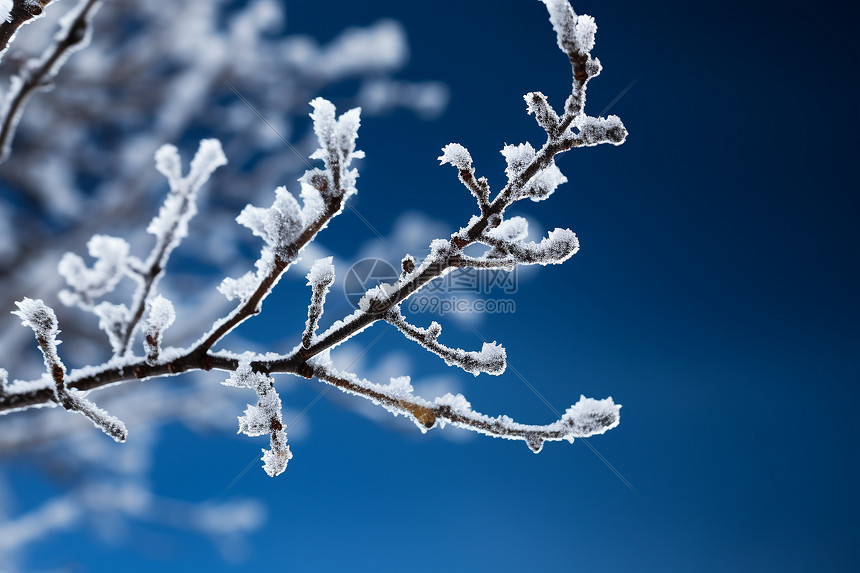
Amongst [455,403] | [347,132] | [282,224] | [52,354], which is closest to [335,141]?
[347,132]

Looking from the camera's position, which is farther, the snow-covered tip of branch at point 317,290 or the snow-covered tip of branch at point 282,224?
the snow-covered tip of branch at point 317,290

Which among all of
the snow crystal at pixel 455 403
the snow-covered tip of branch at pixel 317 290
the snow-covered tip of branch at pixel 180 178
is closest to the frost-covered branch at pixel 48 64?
the snow-covered tip of branch at pixel 180 178

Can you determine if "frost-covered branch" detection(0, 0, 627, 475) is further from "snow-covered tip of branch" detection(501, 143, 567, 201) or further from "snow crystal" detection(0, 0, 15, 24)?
"snow crystal" detection(0, 0, 15, 24)

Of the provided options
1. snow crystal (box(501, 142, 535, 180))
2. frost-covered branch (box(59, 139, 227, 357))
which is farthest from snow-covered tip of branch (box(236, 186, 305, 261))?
snow crystal (box(501, 142, 535, 180))

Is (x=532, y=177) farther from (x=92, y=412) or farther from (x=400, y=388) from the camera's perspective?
(x=92, y=412)

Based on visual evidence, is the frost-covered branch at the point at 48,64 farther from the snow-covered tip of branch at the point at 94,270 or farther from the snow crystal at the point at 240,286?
the snow crystal at the point at 240,286

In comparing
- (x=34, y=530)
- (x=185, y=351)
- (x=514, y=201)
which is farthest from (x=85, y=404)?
(x=34, y=530)

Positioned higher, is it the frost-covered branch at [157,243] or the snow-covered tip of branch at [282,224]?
the snow-covered tip of branch at [282,224]

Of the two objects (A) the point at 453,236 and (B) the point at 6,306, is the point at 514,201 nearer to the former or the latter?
(A) the point at 453,236
